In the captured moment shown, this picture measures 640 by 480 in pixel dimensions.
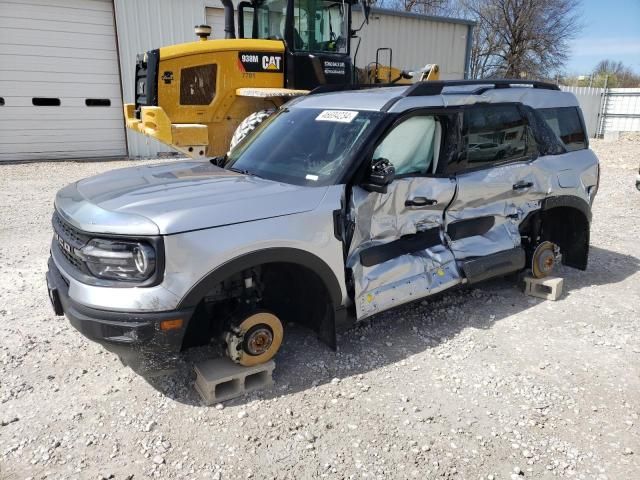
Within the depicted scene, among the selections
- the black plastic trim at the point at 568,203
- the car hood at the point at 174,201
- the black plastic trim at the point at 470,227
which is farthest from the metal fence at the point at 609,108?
the car hood at the point at 174,201

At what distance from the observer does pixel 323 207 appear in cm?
329

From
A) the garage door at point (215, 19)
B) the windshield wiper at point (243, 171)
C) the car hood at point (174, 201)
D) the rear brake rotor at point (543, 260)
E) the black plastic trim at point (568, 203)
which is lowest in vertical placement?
the rear brake rotor at point (543, 260)

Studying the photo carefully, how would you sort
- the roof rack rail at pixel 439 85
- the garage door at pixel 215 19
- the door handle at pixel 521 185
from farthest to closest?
the garage door at pixel 215 19 → the door handle at pixel 521 185 → the roof rack rail at pixel 439 85

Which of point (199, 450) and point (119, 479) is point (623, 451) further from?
point (119, 479)

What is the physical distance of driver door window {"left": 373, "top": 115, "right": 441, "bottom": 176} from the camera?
3795mm

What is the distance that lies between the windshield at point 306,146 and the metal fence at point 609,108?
20948 mm

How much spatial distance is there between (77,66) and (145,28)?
1.95m

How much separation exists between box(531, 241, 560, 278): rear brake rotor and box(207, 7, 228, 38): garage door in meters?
12.1

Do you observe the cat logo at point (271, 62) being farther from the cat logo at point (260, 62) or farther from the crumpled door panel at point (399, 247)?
the crumpled door panel at point (399, 247)

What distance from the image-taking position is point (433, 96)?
156 inches

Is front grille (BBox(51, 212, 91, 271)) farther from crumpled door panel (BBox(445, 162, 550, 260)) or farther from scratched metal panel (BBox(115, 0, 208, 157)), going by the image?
scratched metal panel (BBox(115, 0, 208, 157))

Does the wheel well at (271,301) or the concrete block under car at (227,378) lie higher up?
the wheel well at (271,301)

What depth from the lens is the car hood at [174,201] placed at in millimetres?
2824

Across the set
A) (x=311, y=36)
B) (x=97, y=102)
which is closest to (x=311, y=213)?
(x=311, y=36)
